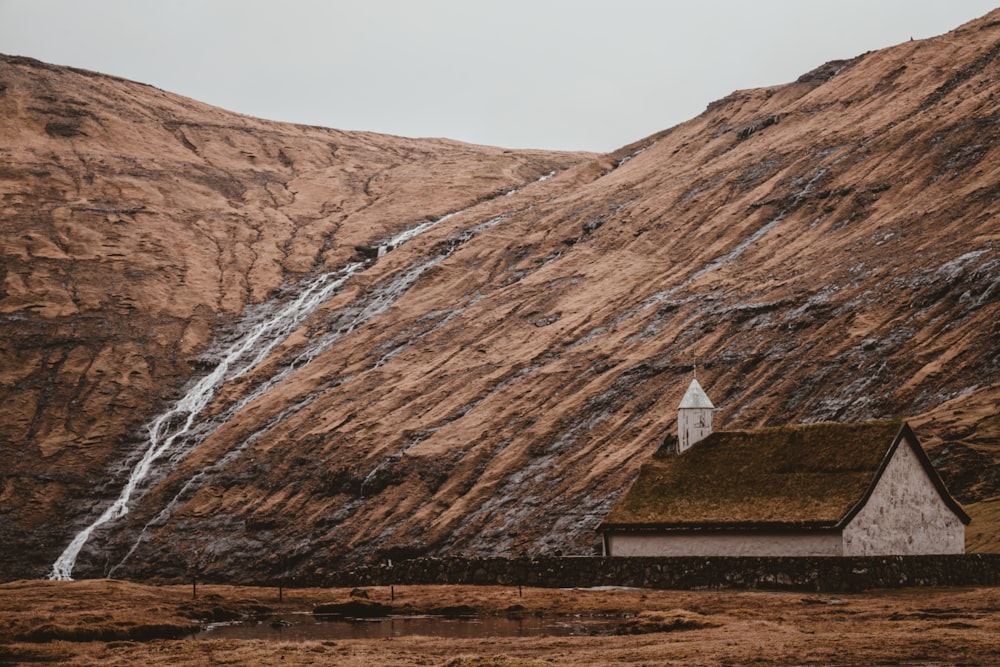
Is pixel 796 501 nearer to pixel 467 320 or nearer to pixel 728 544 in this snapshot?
pixel 728 544

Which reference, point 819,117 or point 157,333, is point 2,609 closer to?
point 157,333

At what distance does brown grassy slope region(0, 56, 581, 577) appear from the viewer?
→ 3856 inches

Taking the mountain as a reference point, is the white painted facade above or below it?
below

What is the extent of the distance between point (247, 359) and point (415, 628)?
7096 centimetres

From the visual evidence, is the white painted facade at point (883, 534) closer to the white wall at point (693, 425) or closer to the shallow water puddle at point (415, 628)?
the white wall at point (693, 425)

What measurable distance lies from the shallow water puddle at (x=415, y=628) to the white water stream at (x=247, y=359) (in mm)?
41424

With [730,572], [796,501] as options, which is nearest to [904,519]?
[796,501]

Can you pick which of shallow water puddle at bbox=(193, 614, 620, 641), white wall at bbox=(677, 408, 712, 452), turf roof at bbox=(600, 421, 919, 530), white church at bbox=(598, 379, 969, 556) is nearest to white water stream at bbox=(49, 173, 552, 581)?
white wall at bbox=(677, 408, 712, 452)

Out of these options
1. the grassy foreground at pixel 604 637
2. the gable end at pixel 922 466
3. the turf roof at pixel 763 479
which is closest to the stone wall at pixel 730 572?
the grassy foreground at pixel 604 637

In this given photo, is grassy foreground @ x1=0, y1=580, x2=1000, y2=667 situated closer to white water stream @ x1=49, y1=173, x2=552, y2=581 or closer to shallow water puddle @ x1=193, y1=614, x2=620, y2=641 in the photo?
shallow water puddle @ x1=193, y1=614, x2=620, y2=641

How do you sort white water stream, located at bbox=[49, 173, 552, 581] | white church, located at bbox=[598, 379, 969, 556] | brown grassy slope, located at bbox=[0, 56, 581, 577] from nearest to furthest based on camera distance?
white church, located at bbox=[598, 379, 969, 556]
white water stream, located at bbox=[49, 173, 552, 581]
brown grassy slope, located at bbox=[0, 56, 581, 577]

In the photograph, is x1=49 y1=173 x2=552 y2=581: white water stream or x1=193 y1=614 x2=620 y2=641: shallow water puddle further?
Answer: x1=49 y1=173 x2=552 y2=581: white water stream

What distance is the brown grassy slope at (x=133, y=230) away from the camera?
97938 mm

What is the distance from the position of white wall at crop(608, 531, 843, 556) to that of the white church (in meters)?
0.04
